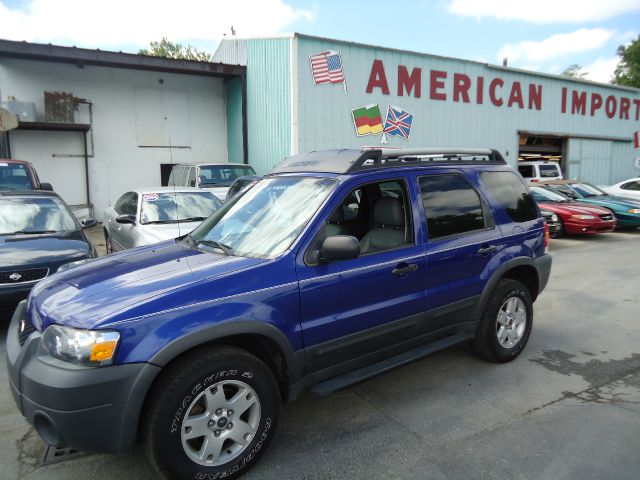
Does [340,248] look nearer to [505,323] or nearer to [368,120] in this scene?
[505,323]

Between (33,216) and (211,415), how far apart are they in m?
5.01

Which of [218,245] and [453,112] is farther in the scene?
[453,112]

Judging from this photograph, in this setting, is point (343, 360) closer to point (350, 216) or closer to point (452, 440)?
point (452, 440)

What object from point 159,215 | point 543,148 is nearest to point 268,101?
point 159,215

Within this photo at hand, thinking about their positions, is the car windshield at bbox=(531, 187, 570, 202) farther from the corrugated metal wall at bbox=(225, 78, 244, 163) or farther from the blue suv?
the corrugated metal wall at bbox=(225, 78, 244, 163)

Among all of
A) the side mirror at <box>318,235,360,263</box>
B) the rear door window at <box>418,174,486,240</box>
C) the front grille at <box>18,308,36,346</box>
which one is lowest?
the front grille at <box>18,308,36,346</box>

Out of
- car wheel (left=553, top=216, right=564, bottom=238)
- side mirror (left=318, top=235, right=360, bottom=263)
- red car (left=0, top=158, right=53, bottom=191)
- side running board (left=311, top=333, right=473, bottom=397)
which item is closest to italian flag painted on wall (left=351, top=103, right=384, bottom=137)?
car wheel (left=553, top=216, right=564, bottom=238)

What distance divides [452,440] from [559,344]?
92.1 inches

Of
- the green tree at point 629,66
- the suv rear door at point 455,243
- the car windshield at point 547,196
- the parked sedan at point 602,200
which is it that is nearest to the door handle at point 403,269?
the suv rear door at point 455,243

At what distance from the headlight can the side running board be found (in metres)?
1.28

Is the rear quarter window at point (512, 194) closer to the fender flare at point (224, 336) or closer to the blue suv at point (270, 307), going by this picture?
the blue suv at point (270, 307)

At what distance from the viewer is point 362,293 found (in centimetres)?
311

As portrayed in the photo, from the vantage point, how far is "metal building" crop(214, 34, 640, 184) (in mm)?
13797

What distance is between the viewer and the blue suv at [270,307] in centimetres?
234
